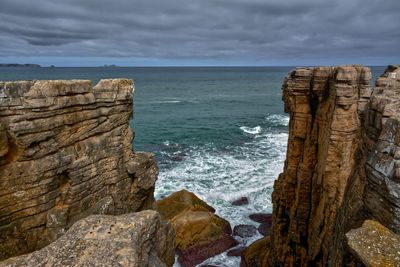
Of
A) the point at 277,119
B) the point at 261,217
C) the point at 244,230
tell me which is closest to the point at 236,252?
the point at 244,230

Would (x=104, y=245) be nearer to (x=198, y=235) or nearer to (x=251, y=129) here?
(x=198, y=235)

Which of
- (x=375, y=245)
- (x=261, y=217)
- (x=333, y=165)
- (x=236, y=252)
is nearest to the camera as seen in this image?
(x=375, y=245)

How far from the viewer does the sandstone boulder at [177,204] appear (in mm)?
38375

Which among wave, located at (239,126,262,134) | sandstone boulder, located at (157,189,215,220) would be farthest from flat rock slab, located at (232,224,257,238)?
wave, located at (239,126,262,134)

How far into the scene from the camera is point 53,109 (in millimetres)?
16141

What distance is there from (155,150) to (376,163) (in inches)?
2024

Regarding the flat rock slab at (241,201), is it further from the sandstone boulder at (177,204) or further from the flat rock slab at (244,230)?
the flat rock slab at (244,230)

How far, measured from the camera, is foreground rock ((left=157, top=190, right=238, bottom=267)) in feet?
108

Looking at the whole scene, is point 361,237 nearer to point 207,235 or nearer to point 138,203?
point 138,203

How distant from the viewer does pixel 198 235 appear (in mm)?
34062

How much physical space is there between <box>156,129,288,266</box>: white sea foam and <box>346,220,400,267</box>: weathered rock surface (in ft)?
74.8

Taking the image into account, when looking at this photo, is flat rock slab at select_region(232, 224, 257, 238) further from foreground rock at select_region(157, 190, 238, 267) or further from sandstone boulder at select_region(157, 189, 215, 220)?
sandstone boulder at select_region(157, 189, 215, 220)

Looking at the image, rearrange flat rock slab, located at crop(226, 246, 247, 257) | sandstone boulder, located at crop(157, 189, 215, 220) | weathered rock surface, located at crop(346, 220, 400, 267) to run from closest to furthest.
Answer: weathered rock surface, located at crop(346, 220, 400, 267)
flat rock slab, located at crop(226, 246, 247, 257)
sandstone boulder, located at crop(157, 189, 215, 220)

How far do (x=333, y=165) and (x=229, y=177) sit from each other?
27926 millimetres
